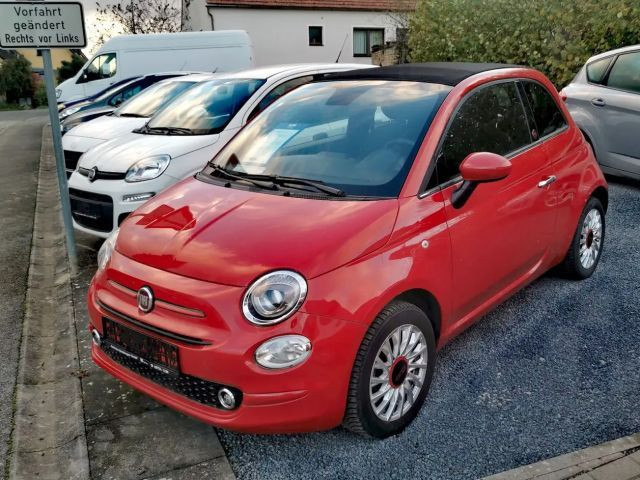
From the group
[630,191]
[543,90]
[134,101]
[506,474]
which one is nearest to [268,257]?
[506,474]

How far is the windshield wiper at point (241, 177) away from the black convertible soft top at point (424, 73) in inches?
38.9

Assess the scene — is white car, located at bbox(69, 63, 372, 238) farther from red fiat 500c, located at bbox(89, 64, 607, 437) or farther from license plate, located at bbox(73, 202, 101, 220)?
red fiat 500c, located at bbox(89, 64, 607, 437)

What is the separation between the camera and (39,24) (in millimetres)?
4840

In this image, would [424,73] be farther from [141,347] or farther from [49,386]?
[49,386]

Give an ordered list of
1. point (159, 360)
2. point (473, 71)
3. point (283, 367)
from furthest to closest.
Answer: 1. point (473, 71)
2. point (159, 360)
3. point (283, 367)

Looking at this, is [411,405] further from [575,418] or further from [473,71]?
[473,71]

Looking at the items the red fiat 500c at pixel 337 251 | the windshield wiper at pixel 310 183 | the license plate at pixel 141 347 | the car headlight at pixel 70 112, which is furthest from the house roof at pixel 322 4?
the license plate at pixel 141 347

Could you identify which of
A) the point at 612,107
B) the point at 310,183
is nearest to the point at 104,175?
the point at 310,183

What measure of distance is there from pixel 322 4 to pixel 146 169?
25.8 m

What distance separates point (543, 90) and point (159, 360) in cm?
319

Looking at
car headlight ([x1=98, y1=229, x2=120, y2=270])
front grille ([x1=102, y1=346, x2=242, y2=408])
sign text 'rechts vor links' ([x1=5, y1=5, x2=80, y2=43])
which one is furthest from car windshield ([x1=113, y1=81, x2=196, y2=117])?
front grille ([x1=102, y1=346, x2=242, y2=408])

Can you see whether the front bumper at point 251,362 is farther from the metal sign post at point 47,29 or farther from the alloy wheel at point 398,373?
the metal sign post at point 47,29

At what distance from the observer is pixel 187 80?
838 centimetres

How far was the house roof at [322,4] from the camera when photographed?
26953 millimetres
